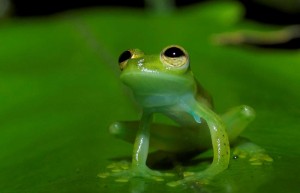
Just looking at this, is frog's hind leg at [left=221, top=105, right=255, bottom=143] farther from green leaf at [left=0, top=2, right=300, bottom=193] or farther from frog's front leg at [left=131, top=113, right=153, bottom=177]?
frog's front leg at [left=131, top=113, right=153, bottom=177]

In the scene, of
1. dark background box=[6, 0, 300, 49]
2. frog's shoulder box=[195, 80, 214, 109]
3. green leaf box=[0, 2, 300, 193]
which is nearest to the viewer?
green leaf box=[0, 2, 300, 193]

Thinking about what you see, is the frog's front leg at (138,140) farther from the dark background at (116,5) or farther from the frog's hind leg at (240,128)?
the dark background at (116,5)

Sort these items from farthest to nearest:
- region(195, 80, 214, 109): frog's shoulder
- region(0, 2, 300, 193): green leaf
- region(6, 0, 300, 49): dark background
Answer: region(6, 0, 300, 49): dark background, region(195, 80, 214, 109): frog's shoulder, region(0, 2, 300, 193): green leaf

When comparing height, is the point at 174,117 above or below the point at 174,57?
below

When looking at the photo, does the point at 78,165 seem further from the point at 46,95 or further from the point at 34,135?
the point at 46,95

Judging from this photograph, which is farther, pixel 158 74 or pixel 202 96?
pixel 202 96

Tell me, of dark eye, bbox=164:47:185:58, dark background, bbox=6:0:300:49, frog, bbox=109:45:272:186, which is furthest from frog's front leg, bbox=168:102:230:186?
dark background, bbox=6:0:300:49

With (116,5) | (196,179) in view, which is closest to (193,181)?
(196,179)

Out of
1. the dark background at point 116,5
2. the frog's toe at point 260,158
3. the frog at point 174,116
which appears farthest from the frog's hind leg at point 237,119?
the dark background at point 116,5

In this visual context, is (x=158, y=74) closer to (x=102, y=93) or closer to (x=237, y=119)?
(x=237, y=119)
